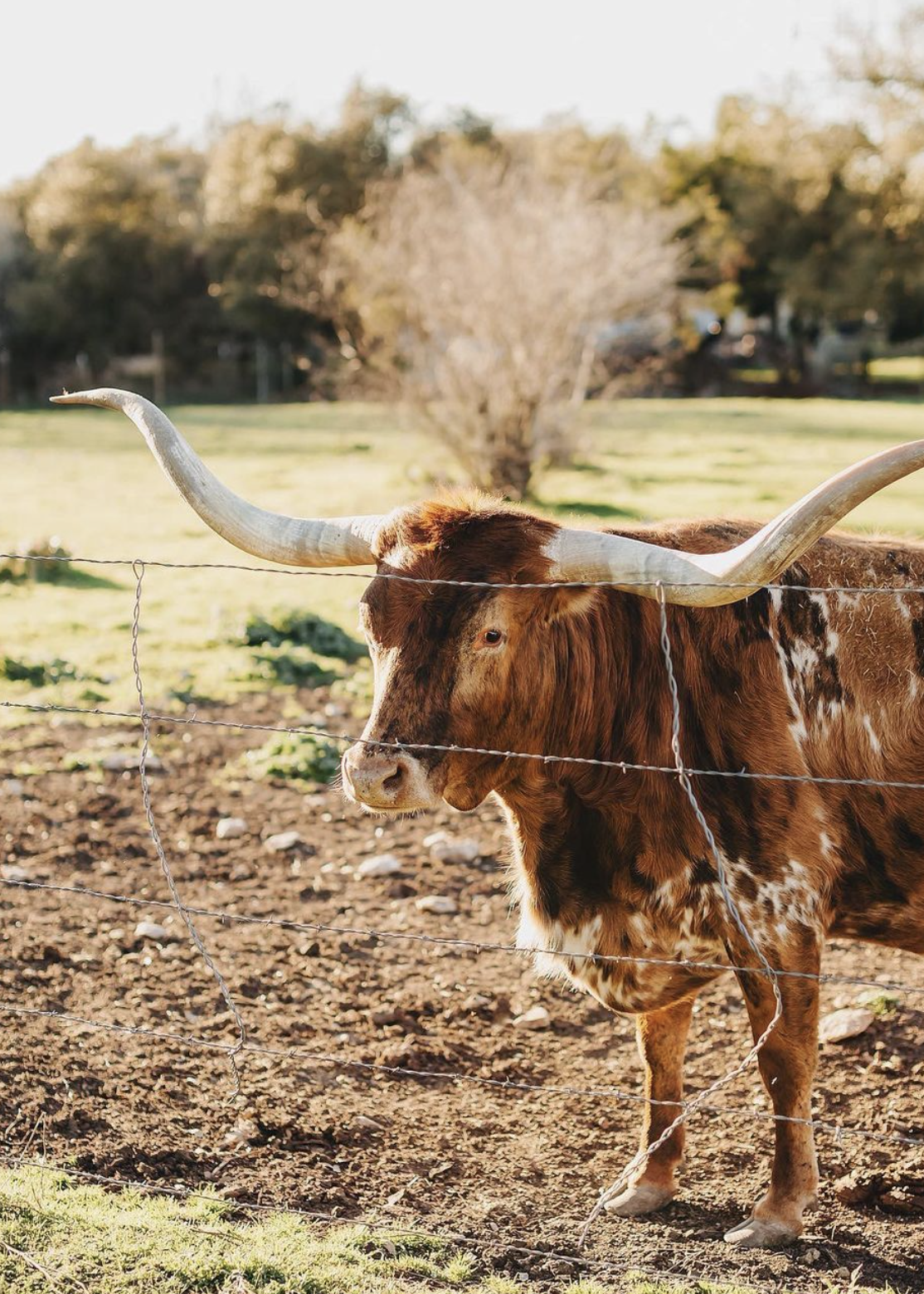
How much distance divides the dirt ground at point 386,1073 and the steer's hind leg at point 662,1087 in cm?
11

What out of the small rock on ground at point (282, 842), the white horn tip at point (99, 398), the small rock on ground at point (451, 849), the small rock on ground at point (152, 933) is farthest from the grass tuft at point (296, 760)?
the white horn tip at point (99, 398)

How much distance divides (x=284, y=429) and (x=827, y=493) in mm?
31334

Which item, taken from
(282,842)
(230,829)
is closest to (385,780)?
(282,842)

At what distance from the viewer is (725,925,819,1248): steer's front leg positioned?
4.22 metres

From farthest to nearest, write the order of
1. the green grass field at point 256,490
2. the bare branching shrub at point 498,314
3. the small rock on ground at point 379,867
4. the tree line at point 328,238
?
1. the tree line at point 328,238
2. the bare branching shrub at point 498,314
3. the green grass field at point 256,490
4. the small rock on ground at point 379,867

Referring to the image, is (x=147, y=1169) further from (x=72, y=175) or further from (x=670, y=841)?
(x=72, y=175)

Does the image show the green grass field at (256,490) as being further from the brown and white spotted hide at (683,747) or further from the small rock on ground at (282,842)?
the small rock on ground at (282,842)

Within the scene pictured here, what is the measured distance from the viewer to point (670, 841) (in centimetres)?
438

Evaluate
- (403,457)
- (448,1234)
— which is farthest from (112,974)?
(403,457)

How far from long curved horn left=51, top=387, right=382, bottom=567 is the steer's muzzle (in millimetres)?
765

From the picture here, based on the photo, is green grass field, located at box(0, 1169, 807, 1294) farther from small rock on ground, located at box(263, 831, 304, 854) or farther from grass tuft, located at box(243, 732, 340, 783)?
grass tuft, located at box(243, 732, 340, 783)

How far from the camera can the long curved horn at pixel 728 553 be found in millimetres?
3424

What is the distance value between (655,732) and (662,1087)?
4.53 feet

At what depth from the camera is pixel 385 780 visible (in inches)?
156
